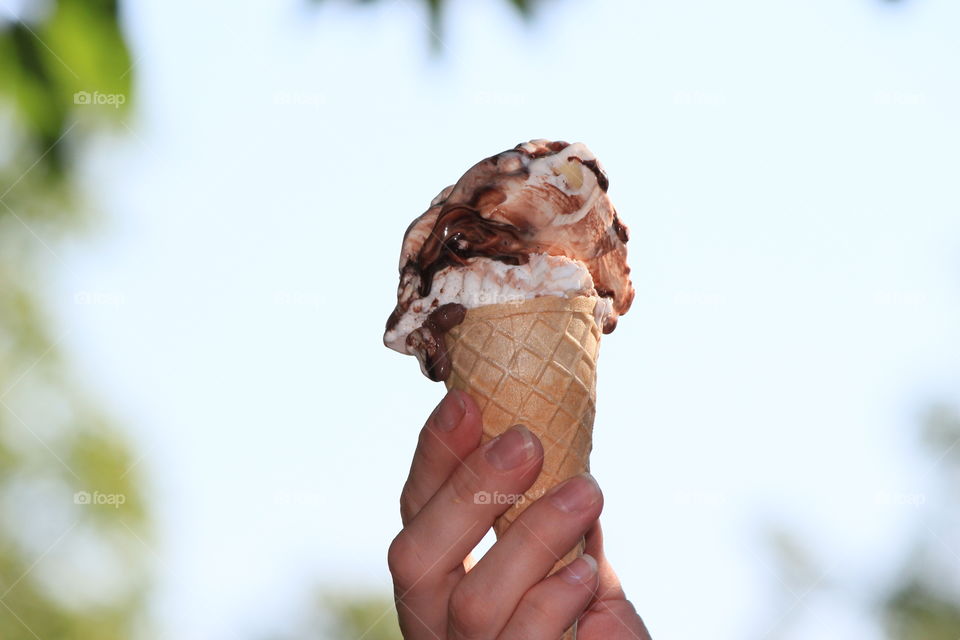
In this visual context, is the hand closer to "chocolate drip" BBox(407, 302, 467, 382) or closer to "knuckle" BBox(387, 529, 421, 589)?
"knuckle" BBox(387, 529, 421, 589)

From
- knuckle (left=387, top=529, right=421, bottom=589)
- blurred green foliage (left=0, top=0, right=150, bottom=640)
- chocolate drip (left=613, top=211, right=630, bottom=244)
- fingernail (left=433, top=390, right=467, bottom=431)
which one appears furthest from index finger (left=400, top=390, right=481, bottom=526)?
blurred green foliage (left=0, top=0, right=150, bottom=640)

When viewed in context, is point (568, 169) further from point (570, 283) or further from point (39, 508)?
point (39, 508)

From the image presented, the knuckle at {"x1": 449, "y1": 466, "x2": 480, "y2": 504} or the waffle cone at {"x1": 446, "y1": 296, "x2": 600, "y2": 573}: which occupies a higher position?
the waffle cone at {"x1": 446, "y1": 296, "x2": 600, "y2": 573}

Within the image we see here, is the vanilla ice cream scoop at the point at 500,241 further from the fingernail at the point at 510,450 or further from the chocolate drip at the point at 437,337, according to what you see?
the fingernail at the point at 510,450

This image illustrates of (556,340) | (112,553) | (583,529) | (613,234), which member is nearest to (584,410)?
(556,340)

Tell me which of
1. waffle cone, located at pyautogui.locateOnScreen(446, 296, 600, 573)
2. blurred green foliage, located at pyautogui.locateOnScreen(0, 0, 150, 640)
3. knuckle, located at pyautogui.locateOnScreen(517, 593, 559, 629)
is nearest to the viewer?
knuckle, located at pyautogui.locateOnScreen(517, 593, 559, 629)

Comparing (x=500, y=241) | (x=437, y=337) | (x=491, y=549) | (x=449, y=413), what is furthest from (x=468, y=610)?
(x=500, y=241)

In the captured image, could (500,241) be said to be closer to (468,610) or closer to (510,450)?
(510,450)
